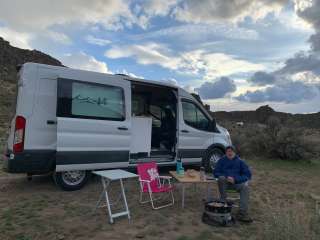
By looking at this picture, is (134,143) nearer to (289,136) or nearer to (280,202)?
(280,202)

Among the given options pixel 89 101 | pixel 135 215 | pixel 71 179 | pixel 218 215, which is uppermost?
pixel 89 101

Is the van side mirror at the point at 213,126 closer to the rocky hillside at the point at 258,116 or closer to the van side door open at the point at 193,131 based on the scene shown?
the van side door open at the point at 193,131

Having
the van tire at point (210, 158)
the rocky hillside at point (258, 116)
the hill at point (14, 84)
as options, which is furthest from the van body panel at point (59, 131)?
the rocky hillside at point (258, 116)

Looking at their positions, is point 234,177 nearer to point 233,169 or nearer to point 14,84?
point 233,169

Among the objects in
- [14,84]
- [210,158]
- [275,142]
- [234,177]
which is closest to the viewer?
[234,177]

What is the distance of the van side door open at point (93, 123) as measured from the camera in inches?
278

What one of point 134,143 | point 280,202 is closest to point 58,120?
point 134,143

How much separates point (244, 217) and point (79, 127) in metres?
3.49

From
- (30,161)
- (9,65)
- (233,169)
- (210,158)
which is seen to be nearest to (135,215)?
(233,169)

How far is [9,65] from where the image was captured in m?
43.0

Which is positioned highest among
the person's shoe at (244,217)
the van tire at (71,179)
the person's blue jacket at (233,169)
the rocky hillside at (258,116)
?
the rocky hillside at (258,116)

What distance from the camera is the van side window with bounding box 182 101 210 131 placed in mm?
9234

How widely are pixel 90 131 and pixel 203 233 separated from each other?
125 inches

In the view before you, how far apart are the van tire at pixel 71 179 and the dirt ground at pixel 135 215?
0.49 feet
